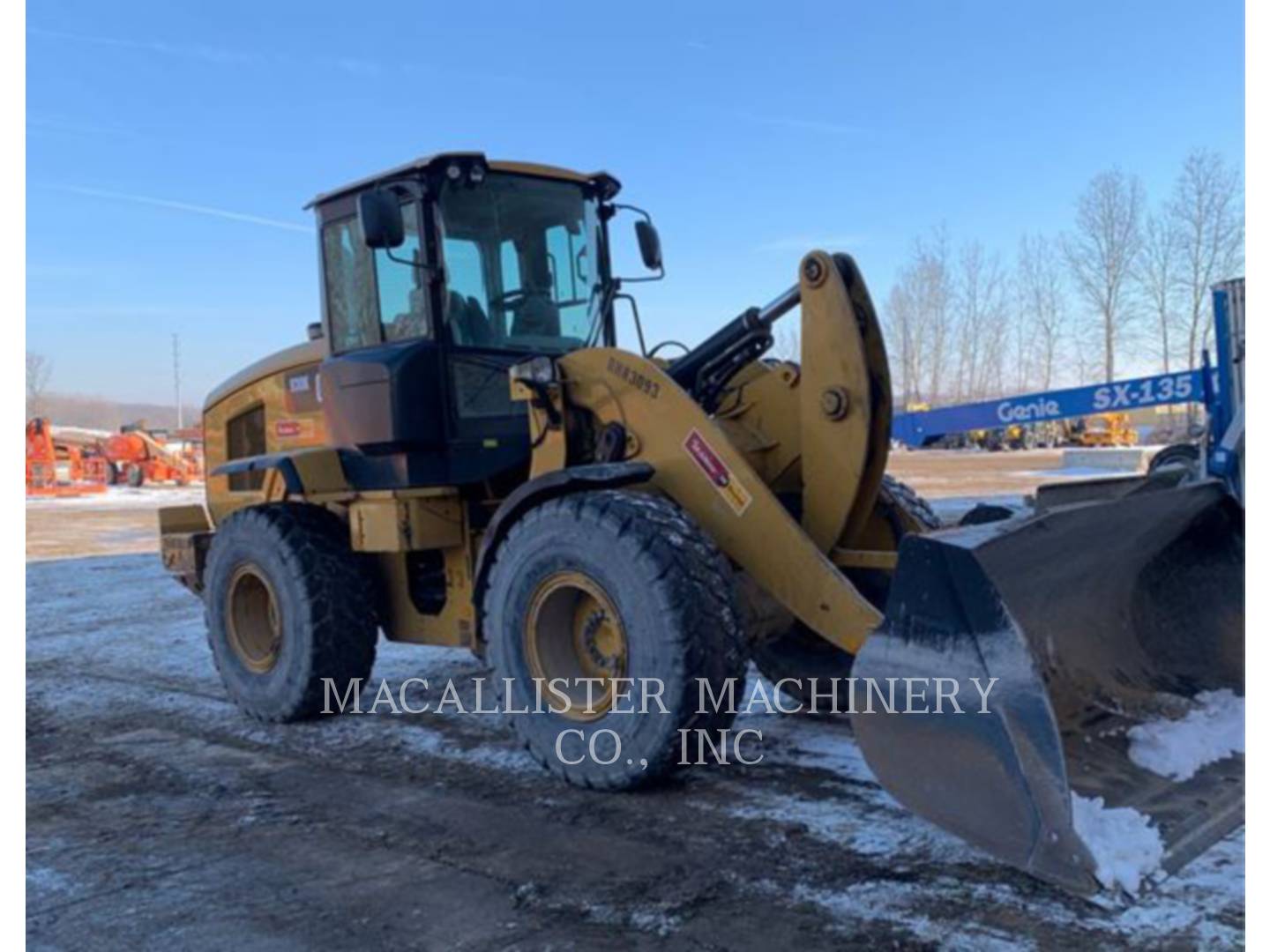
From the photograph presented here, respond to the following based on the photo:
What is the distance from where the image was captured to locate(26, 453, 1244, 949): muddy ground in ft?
10.4

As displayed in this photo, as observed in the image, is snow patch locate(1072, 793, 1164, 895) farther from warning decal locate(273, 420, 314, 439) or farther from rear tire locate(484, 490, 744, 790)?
warning decal locate(273, 420, 314, 439)

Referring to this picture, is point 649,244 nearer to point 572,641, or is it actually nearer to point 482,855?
point 572,641

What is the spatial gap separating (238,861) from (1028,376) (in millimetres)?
63275

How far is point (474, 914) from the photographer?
3342 mm

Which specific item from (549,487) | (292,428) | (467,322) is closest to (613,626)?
(549,487)

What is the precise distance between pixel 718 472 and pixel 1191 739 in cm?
191

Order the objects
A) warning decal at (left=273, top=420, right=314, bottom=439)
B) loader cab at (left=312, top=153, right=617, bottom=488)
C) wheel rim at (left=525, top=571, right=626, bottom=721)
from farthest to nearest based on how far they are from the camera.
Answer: warning decal at (left=273, top=420, right=314, bottom=439), loader cab at (left=312, top=153, right=617, bottom=488), wheel rim at (left=525, top=571, right=626, bottom=721)

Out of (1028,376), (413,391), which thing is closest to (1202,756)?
(413,391)

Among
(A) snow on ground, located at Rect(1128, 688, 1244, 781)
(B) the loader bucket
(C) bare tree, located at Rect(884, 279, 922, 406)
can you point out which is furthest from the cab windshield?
(C) bare tree, located at Rect(884, 279, 922, 406)

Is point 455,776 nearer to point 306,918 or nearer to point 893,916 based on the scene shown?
point 306,918

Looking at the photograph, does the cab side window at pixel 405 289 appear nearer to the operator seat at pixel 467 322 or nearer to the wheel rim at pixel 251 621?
the operator seat at pixel 467 322

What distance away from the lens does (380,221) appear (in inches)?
194

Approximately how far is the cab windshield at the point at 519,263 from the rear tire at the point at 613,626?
144 centimetres

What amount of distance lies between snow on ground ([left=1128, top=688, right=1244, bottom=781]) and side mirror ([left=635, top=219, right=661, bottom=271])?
3.58 m
